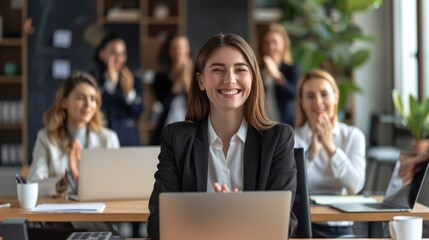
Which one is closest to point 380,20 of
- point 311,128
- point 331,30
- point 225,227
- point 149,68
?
point 331,30

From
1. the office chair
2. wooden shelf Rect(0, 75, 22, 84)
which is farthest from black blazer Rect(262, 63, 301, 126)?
wooden shelf Rect(0, 75, 22, 84)

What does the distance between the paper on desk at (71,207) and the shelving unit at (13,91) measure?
370cm

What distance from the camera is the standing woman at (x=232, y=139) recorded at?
2.11 meters

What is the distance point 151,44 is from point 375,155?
8.00 ft

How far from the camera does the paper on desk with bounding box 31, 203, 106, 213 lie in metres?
2.58

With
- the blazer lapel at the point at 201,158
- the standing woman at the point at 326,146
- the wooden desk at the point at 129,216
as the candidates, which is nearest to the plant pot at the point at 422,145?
the standing woman at the point at 326,146

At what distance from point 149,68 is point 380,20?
2.31 meters

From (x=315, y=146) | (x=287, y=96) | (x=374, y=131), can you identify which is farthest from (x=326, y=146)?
(x=374, y=131)

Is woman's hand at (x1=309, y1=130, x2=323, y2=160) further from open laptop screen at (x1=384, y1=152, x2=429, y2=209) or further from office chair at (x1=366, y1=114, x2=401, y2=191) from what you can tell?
office chair at (x1=366, y1=114, x2=401, y2=191)

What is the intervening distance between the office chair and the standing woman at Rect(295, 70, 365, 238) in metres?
2.45

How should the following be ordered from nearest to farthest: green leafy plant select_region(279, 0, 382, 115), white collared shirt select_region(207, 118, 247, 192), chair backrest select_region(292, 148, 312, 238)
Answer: white collared shirt select_region(207, 118, 247, 192) < chair backrest select_region(292, 148, 312, 238) < green leafy plant select_region(279, 0, 382, 115)

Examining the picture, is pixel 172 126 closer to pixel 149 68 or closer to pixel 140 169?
pixel 140 169

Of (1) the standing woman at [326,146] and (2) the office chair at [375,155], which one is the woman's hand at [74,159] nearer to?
(1) the standing woman at [326,146]

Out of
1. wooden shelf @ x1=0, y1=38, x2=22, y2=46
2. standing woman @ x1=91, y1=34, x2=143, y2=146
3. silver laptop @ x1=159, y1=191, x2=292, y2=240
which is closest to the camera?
silver laptop @ x1=159, y1=191, x2=292, y2=240
